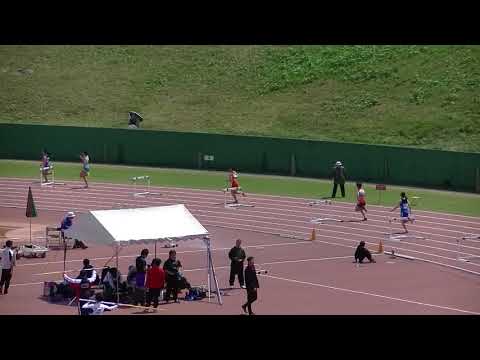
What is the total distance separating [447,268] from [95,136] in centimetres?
2788

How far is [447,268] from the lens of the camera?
28969 millimetres

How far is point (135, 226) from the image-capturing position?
80.8ft

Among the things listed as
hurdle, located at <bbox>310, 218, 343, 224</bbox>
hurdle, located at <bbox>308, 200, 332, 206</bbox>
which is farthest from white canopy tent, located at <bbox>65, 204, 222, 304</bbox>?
hurdle, located at <bbox>308, 200, 332, 206</bbox>

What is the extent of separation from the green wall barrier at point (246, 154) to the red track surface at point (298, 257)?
257 inches

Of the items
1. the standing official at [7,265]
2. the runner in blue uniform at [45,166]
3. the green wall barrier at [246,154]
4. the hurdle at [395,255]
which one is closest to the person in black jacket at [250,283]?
the standing official at [7,265]

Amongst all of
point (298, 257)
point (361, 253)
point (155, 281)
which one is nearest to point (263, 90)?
point (298, 257)

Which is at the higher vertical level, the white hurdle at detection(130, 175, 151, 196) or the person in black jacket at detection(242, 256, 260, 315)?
the white hurdle at detection(130, 175, 151, 196)

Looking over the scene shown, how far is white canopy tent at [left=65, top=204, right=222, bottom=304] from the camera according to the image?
24281mm

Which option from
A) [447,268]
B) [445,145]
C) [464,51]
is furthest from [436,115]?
[447,268]

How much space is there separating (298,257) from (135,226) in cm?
714

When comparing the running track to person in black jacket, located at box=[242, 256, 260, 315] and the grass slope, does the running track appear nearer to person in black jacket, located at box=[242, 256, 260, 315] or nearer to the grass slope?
person in black jacket, located at box=[242, 256, 260, 315]

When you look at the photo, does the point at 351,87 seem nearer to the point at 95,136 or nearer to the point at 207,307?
the point at 95,136

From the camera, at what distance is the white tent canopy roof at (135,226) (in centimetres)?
2430

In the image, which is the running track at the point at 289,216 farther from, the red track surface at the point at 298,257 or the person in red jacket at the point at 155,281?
the person in red jacket at the point at 155,281
